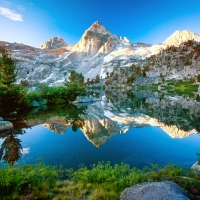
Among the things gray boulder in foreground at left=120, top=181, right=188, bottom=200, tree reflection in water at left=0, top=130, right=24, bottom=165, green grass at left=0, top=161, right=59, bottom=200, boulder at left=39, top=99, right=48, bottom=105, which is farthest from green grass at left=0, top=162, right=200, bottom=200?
boulder at left=39, top=99, right=48, bottom=105

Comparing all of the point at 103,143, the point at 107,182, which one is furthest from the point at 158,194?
the point at 103,143

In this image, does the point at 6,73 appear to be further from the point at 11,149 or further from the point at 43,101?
the point at 11,149

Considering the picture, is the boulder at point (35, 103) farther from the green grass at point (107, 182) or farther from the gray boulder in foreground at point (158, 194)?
the gray boulder in foreground at point (158, 194)

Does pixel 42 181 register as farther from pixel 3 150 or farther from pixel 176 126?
pixel 176 126

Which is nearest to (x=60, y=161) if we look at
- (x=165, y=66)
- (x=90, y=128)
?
(x=90, y=128)

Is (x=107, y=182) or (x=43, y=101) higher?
(x=43, y=101)

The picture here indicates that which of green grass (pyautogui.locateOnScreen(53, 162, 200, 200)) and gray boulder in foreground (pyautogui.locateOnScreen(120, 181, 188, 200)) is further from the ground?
gray boulder in foreground (pyautogui.locateOnScreen(120, 181, 188, 200))

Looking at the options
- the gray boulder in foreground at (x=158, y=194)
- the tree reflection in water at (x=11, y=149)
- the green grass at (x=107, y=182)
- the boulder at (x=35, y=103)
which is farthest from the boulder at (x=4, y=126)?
the boulder at (x=35, y=103)

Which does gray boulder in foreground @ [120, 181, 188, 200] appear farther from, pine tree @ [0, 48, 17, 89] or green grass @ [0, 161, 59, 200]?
pine tree @ [0, 48, 17, 89]

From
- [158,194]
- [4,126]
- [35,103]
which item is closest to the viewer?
[158,194]

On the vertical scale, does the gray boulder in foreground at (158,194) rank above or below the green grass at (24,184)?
above

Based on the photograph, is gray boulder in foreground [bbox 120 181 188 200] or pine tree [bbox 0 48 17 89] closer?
gray boulder in foreground [bbox 120 181 188 200]

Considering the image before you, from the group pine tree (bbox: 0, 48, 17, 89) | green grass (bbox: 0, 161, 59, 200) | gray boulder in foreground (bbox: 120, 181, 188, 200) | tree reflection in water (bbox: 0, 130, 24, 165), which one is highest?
pine tree (bbox: 0, 48, 17, 89)

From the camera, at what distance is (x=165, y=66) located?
19925 cm
